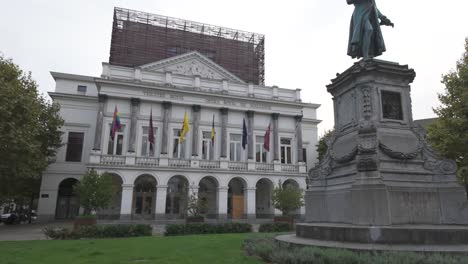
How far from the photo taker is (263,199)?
36.5m

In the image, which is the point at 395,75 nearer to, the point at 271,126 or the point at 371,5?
the point at 371,5

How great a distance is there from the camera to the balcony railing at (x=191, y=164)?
29.4m

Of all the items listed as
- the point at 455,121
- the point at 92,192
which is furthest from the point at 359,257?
the point at 92,192

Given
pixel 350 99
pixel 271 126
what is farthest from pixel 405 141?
pixel 271 126

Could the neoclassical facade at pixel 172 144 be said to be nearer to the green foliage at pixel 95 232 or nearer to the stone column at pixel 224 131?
the stone column at pixel 224 131

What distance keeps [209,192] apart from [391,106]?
27.3 meters

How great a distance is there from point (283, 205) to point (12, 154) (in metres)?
18.5

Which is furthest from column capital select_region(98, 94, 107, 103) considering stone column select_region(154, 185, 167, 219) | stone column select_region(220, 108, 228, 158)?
stone column select_region(220, 108, 228, 158)

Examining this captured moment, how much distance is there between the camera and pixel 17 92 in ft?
67.5

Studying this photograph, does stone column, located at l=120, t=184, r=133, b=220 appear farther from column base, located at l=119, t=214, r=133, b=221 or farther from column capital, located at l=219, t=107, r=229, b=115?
column capital, located at l=219, t=107, r=229, b=115

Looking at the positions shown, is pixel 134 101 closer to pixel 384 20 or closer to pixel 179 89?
pixel 179 89

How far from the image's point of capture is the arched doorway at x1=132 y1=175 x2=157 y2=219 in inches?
1259

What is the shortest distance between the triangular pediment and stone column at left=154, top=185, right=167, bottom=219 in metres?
13.3

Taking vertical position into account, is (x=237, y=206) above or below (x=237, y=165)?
below
